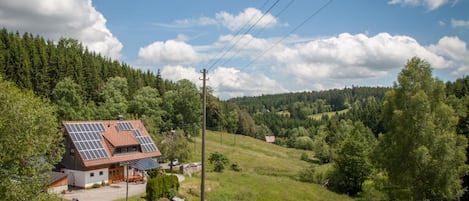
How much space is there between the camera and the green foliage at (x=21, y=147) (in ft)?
59.0

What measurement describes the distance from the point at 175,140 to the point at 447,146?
37.7 meters

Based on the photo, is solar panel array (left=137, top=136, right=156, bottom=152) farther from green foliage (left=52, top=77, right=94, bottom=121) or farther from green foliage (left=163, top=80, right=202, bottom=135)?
green foliage (left=163, top=80, right=202, bottom=135)

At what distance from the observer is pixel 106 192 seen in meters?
38.3

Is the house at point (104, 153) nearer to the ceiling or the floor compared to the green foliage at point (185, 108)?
nearer to the floor

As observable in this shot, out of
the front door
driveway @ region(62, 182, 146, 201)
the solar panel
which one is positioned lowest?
driveway @ region(62, 182, 146, 201)

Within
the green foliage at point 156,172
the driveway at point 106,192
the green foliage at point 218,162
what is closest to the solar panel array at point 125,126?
the green foliage at point 156,172

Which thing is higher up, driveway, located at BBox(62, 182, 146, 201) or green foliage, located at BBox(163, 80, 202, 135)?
green foliage, located at BBox(163, 80, 202, 135)

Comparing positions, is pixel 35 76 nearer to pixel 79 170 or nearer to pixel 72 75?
pixel 72 75

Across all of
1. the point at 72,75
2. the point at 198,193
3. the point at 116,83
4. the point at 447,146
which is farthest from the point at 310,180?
the point at 72,75

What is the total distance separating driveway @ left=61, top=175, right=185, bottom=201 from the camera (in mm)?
35444

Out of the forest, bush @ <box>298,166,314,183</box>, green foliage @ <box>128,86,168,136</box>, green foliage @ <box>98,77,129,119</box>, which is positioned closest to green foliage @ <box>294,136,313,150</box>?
the forest

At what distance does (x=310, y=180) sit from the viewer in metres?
60.3

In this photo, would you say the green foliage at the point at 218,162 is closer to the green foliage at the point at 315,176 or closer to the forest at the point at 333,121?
the forest at the point at 333,121

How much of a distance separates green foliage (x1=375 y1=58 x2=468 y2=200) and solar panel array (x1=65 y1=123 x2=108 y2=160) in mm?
29623
